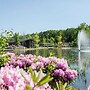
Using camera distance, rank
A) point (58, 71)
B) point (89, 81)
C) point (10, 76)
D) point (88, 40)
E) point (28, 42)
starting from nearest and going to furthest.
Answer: point (10, 76) < point (58, 71) < point (89, 81) < point (28, 42) < point (88, 40)

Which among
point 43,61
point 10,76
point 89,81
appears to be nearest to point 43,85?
point 10,76

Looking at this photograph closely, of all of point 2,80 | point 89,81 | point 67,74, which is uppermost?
point 2,80

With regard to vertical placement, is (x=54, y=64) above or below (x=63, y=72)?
above

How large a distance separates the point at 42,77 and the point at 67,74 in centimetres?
544

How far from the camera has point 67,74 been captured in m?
6.99

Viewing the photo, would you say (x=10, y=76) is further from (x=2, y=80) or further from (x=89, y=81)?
(x=89, y=81)

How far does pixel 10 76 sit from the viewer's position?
79.4 inches

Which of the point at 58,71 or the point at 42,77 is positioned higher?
the point at 42,77

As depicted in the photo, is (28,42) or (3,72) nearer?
(3,72)

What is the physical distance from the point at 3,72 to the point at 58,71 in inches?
187

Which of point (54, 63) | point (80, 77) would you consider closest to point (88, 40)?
point (80, 77)

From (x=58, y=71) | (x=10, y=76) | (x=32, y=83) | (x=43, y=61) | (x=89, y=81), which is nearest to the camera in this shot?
(x=32, y=83)

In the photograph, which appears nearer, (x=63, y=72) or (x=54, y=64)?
(x=63, y=72)

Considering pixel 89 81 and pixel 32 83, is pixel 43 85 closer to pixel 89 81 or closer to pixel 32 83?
pixel 32 83
